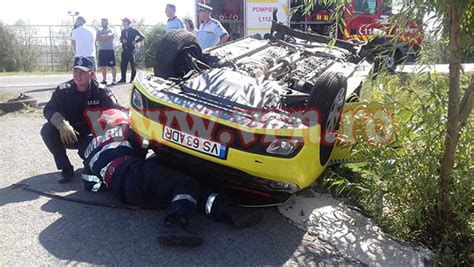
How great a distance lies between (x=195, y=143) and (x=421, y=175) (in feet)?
5.09

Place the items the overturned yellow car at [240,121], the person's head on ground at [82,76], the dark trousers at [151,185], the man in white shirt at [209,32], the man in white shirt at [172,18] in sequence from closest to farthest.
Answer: the overturned yellow car at [240,121] → the dark trousers at [151,185] → the person's head on ground at [82,76] → the man in white shirt at [209,32] → the man in white shirt at [172,18]

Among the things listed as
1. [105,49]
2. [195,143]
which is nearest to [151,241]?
[195,143]

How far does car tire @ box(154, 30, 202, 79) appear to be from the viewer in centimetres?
403

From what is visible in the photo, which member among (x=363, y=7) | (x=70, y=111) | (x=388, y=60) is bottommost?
(x=70, y=111)

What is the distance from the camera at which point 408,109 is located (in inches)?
115

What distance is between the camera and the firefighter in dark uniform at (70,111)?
3.82m

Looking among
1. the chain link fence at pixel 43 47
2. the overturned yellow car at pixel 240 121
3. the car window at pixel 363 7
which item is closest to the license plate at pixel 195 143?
the overturned yellow car at pixel 240 121

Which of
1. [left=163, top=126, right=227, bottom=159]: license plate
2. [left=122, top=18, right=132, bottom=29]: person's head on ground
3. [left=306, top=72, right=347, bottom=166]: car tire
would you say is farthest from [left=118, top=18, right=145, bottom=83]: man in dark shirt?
[left=306, top=72, right=347, bottom=166]: car tire

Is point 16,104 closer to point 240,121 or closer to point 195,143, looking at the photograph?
point 195,143

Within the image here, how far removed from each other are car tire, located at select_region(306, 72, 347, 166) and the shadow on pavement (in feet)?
2.12

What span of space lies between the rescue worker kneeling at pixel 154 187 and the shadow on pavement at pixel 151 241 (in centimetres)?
8

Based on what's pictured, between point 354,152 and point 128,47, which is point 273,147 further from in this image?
point 128,47

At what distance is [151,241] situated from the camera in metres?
2.87

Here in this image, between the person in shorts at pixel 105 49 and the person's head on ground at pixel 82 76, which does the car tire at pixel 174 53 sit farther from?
the person in shorts at pixel 105 49
